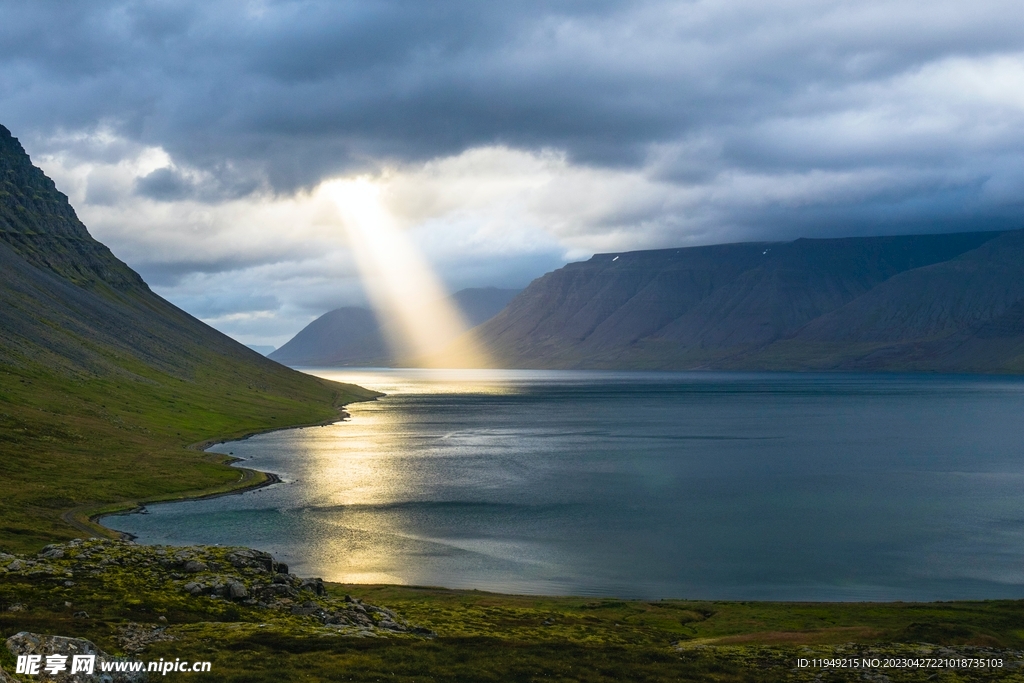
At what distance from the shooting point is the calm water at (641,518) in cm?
6606

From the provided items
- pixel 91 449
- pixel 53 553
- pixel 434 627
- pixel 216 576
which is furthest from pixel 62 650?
pixel 91 449

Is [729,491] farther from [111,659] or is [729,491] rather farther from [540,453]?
[111,659]

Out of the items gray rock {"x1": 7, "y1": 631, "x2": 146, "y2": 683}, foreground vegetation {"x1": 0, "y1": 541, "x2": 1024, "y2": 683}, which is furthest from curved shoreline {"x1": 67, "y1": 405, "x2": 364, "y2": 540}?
gray rock {"x1": 7, "y1": 631, "x2": 146, "y2": 683}

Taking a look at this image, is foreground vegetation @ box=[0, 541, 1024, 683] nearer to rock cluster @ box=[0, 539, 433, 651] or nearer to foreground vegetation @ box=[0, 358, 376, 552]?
rock cluster @ box=[0, 539, 433, 651]

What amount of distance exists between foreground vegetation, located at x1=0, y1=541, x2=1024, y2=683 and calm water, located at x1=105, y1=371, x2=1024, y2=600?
8593 millimetres

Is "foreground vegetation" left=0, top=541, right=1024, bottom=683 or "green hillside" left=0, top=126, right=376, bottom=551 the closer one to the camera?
"foreground vegetation" left=0, top=541, right=1024, bottom=683

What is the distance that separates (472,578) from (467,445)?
3638 inches

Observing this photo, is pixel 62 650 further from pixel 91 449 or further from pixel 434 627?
pixel 91 449

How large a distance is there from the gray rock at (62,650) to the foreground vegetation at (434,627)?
2.25ft

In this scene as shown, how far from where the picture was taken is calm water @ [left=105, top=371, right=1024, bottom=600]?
2601 inches

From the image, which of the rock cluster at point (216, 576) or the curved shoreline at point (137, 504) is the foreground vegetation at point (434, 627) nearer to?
the rock cluster at point (216, 576)

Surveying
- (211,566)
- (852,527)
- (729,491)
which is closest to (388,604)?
(211,566)

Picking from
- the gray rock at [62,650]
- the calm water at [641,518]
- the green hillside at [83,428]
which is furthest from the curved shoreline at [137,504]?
the gray rock at [62,650]

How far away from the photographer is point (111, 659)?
1188 inches
